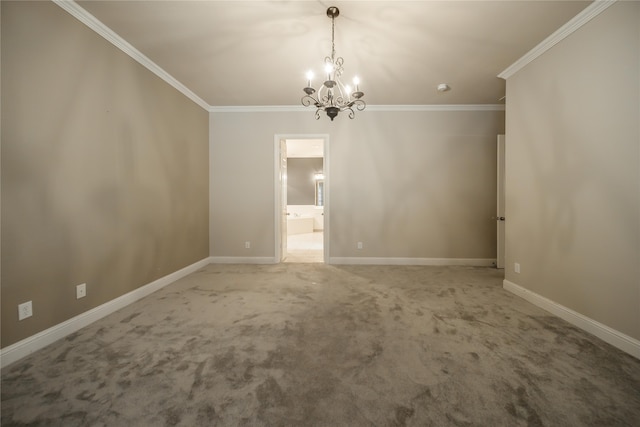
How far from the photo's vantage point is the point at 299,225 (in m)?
8.90

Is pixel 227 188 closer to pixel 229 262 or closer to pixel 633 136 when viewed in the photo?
pixel 229 262

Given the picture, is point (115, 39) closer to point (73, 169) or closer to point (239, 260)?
point (73, 169)

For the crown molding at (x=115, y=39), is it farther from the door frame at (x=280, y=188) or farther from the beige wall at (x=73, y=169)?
the door frame at (x=280, y=188)

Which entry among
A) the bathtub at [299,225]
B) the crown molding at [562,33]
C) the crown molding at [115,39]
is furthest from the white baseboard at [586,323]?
the bathtub at [299,225]

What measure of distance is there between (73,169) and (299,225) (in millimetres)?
6941

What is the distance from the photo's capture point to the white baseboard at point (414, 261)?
4.39 metres

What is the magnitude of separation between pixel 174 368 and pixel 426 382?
5.37ft

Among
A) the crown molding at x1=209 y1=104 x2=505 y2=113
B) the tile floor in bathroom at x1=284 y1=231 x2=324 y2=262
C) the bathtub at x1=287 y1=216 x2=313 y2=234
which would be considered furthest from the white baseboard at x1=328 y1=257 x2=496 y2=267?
the bathtub at x1=287 y1=216 x2=313 y2=234

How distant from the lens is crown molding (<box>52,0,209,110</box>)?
6.91ft

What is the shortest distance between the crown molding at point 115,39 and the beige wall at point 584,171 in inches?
174

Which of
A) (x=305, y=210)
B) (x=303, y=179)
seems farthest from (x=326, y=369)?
(x=303, y=179)

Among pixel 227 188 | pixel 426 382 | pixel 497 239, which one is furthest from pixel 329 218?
pixel 426 382

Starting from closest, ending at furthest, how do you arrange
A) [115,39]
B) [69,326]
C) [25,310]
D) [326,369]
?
[326,369] < [25,310] < [69,326] < [115,39]

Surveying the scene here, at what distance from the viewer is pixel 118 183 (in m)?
2.59
